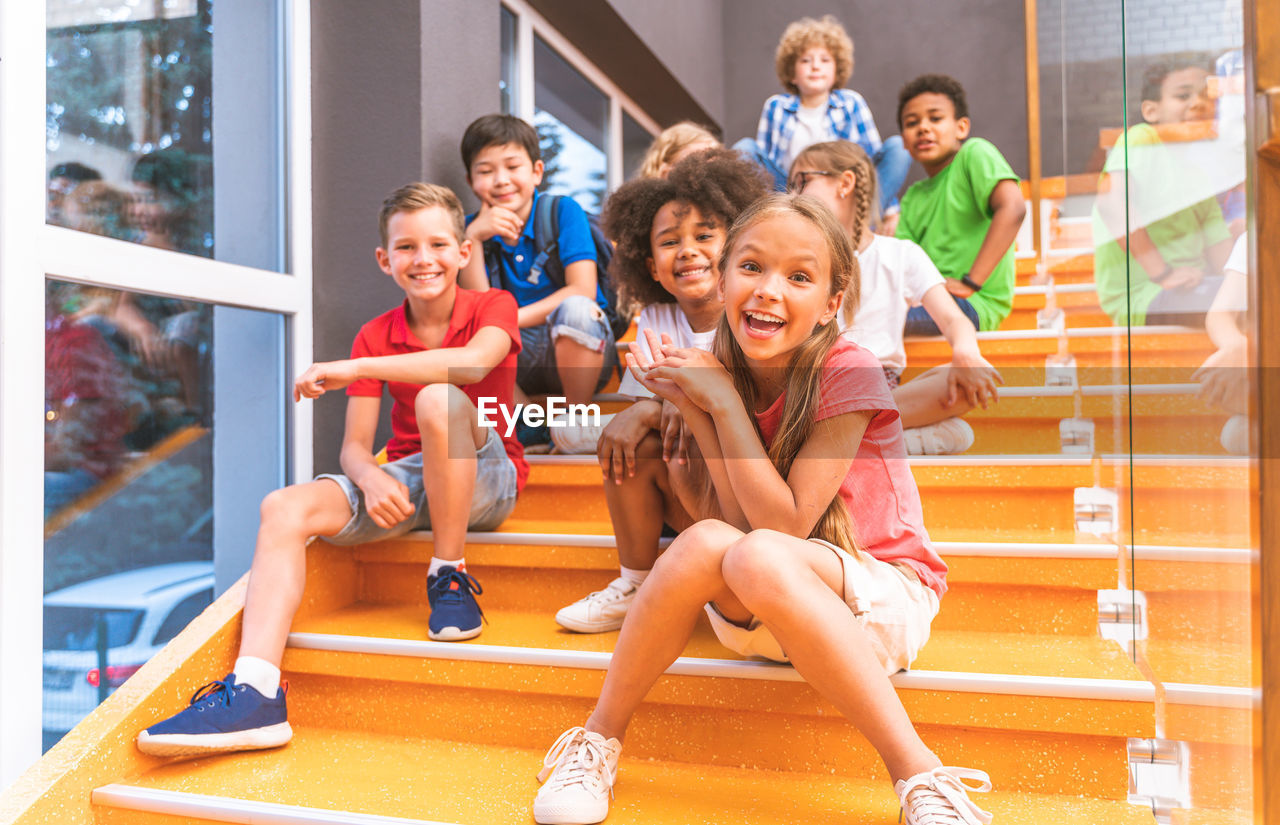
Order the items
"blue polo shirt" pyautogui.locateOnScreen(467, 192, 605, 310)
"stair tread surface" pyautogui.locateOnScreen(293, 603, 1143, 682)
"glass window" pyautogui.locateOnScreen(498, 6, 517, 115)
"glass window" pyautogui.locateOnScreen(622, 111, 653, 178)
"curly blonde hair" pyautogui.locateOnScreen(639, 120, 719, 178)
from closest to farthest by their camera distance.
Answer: "stair tread surface" pyautogui.locateOnScreen(293, 603, 1143, 682), "blue polo shirt" pyautogui.locateOnScreen(467, 192, 605, 310), "curly blonde hair" pyautogui.locateOnScreen(639, 120, 719, 178), "glass window" pyautogui.locateOnScreen(498, 6, 517, 115), "glass window" pyautogui.locateOnScreen(622, 111, 653, 178)

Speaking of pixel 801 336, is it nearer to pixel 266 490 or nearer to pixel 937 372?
pixel 937 372

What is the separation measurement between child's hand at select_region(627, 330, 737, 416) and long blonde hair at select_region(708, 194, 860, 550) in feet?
0.19

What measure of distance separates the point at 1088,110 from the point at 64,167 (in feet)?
6.77

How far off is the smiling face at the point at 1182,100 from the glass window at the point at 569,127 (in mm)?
2267

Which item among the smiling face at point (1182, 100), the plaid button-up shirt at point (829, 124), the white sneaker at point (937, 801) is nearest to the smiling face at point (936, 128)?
the plaid button-up shirt at point (829, 124)

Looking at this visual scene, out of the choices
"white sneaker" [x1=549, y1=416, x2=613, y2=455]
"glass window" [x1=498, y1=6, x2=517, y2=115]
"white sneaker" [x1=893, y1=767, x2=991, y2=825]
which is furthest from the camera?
"glass window" [x1=498, y1=6, x2=517, y2=115]

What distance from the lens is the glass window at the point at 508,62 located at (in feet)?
9.05

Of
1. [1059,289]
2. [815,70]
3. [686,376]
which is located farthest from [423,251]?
[815,70]

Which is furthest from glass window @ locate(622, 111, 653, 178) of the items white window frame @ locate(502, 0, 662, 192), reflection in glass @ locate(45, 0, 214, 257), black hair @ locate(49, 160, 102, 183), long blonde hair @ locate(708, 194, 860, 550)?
long blonde hair @ locate(708, 194, 860, 550)

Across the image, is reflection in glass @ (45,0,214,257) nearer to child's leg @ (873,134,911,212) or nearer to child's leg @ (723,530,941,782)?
child's leg @ (723,530,941,782)

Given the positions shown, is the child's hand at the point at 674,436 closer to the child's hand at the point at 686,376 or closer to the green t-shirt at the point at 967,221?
the child's hand at the point at 686,376

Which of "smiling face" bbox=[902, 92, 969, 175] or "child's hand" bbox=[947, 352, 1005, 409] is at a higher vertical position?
"smiling face" bbox=[902, 92, 969, 175]

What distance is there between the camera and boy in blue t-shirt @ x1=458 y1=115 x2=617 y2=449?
198 centimetres

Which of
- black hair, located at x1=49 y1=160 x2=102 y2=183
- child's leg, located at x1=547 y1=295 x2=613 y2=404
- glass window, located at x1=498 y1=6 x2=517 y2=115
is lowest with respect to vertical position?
child's leg, located at x1=547 y1=295 x2=613 y2=404
